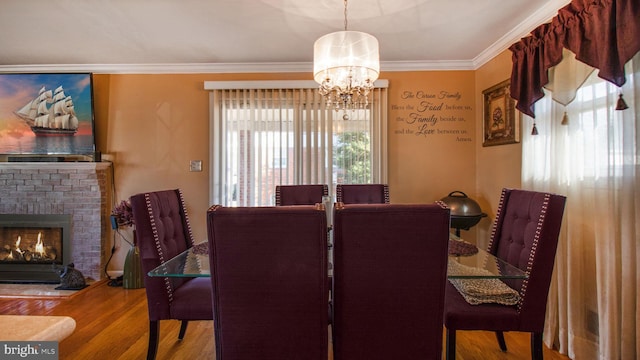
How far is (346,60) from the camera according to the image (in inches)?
68.3

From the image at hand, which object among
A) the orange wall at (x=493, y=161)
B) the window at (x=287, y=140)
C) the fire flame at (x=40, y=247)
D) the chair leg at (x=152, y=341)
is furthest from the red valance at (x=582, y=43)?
the fire flame at (x=40, y=247)

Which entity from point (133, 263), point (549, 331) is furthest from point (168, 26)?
point (549, 331)

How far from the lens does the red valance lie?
148 cm

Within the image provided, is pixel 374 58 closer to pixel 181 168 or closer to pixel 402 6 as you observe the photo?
pixel 402 6

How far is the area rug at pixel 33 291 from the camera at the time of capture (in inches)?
112

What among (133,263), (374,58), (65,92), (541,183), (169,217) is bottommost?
(133,263)

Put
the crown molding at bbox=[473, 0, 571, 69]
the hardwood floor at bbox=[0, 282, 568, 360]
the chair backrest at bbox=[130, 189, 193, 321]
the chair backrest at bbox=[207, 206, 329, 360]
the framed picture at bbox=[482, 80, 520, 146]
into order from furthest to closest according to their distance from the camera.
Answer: the framed picture at bbox=[482, 80, 520, 146], the crown molding at bbox=[473, 0, 571, 69], the hardwood floor at bbox=[0, 282, 568, 360], the chair backrest at bbox=[130, 189, 193, 321], the chair backrest at bbox=[207, 206, 329, 360]

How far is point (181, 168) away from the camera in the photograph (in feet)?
10.8

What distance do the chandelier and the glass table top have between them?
1200mm

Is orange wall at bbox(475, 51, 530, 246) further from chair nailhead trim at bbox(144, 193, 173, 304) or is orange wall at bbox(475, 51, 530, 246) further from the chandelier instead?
chair nailhead trim at bbox(144, 193, 173, 304)

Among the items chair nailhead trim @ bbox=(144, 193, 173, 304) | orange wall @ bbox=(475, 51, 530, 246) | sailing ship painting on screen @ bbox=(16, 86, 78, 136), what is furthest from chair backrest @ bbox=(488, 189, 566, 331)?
sailing ship painting on screen @ bbox=(16, 86, 78, 136)

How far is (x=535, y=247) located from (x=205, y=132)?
10.2 feet

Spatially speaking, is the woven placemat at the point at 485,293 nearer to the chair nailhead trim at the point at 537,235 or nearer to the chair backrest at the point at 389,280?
the chair nailhead trim at the point at 537,235

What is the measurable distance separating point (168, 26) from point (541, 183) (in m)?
3.11
